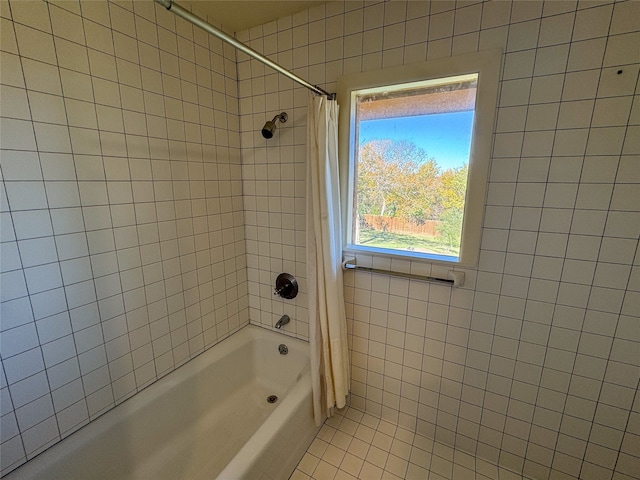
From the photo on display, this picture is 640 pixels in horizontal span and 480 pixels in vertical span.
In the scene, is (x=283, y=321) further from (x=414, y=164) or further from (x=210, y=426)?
(x=414, y=164)

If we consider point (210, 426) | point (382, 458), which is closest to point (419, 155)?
point (382, 458)

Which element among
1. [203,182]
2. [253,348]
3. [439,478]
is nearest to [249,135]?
[203,182]

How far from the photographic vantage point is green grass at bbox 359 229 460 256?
144 centimetres

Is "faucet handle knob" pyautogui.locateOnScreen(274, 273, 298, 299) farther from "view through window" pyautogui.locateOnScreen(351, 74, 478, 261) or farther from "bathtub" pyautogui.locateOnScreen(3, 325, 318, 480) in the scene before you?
"view through window" pyautogui.locateOnScreen(351, 74, 478, 261)

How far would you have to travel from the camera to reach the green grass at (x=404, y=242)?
1436mm

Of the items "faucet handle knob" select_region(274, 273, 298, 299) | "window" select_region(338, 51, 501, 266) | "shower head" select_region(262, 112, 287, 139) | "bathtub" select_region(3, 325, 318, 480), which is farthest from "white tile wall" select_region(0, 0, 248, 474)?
"window" select_region(338, 51, 501, 266)

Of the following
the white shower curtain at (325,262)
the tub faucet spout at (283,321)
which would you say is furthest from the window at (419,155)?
the tub faucet spout at (283,321)

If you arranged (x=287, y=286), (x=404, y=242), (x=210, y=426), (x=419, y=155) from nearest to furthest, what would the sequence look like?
(x=419, y=155), (x=404, y=242), (x=210, y=426), (x=287, y=286)

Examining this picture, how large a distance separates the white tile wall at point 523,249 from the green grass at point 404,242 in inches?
4.4

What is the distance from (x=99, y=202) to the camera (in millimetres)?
1189

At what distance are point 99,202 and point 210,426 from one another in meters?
1.38

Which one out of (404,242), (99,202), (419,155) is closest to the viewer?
(99,202)

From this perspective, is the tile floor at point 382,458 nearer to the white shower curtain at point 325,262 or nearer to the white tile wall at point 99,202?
the white shower curtain at point 325,262

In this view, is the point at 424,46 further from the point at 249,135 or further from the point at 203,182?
the point at 203,182
